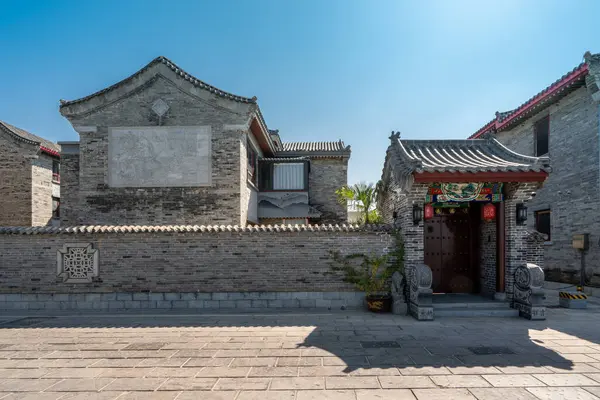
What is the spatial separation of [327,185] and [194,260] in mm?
9081

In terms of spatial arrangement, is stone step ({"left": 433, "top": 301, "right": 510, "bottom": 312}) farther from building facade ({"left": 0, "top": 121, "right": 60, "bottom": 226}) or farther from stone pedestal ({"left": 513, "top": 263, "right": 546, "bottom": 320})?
building facade ({"left": 0, "top": 121, "right": 60, "bottom": 226})

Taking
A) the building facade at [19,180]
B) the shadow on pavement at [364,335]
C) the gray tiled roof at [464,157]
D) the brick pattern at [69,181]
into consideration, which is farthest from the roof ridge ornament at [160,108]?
the building facade at [19,180]

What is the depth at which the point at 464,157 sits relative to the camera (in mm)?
8422

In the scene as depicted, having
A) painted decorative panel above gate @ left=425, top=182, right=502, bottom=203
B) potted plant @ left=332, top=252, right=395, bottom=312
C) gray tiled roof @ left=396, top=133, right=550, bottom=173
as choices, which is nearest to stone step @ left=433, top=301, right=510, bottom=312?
potted plant @ left=332, top=252, right=395, bottom=312

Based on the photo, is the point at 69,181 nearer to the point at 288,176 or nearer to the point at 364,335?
the point at 288,176

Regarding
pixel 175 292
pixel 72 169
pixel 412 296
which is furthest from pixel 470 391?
pixel 72 169

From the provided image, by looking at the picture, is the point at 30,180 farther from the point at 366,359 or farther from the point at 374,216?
the point at 366,359

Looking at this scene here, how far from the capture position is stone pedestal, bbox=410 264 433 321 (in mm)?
7016

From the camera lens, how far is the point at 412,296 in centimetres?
750

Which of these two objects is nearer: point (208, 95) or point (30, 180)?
point (208, 95)

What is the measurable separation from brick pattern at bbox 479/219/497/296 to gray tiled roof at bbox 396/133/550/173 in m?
1.62

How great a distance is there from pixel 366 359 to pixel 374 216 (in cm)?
525

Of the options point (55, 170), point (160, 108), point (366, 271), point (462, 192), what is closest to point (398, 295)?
point (366, 271)

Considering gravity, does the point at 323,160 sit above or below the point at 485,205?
above
